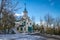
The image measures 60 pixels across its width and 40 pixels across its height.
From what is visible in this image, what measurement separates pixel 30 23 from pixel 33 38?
0.26 metres

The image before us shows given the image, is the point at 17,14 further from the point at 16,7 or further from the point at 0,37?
the point at 0,37

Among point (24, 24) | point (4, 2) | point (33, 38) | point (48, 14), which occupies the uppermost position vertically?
point (4, 2)

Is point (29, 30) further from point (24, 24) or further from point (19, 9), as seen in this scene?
point (19, 9)

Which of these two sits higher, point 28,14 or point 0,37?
point 28,14

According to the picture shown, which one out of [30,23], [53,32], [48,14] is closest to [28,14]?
[30,23]

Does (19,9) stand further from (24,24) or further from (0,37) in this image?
(0,37)

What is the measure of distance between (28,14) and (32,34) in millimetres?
351

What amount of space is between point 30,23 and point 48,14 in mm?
348

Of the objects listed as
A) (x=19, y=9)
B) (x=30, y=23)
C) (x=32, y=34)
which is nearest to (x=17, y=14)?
(x=19, y=9)

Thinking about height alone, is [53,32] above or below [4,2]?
below

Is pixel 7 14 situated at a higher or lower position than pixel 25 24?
higher

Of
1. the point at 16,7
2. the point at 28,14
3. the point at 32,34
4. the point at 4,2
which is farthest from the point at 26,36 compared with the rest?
the point at 4,2

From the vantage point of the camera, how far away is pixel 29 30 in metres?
2.32

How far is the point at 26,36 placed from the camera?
91.1 inches
